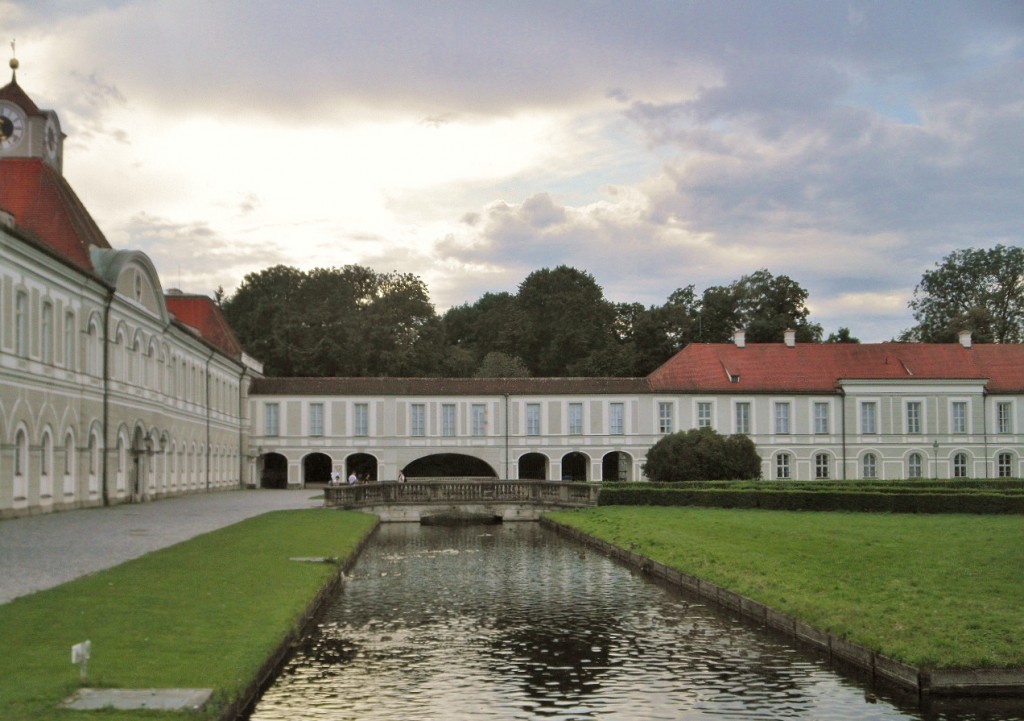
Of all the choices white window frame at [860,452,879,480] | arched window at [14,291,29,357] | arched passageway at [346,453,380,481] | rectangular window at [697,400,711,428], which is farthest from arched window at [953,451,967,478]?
arched window at [14,291,29,357]

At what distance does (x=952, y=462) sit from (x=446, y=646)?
5586 centimetres

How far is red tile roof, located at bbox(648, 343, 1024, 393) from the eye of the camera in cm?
6331

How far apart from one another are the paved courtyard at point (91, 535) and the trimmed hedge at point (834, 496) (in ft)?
43.7

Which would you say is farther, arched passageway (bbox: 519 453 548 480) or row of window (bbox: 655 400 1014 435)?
arched passageway (bbox: 519 453 548 480)

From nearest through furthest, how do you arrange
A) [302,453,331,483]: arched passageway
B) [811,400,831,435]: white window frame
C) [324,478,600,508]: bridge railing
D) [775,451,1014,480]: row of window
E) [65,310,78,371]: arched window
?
1. [65,310,78,371]: arched window
2. [324,478,600,508]: bridge railing
3. [775,451,1014,480]: row of window
4. [811,400,831,435]: white window frame
5. [302,453,331,483]: arched passageway

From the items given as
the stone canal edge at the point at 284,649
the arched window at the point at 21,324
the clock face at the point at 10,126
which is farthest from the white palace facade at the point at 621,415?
the stone canal edge at the point at 284,649

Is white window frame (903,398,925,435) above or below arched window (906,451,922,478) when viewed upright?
above

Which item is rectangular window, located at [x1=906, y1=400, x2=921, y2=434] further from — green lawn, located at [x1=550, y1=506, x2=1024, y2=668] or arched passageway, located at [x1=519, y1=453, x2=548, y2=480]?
green lawn, located at [x1=550, y1=506, x2=1024, y2=668]

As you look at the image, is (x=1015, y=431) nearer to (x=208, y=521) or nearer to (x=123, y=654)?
(x=208, y=521)

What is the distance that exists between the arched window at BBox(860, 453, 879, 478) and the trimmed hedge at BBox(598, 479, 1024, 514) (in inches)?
730

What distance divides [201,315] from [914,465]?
4112cm

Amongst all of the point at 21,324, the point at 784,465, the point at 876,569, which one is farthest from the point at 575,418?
the point at 876,569

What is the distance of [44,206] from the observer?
123 feet

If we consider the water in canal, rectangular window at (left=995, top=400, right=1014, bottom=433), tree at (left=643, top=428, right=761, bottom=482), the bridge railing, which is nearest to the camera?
the water in canal
